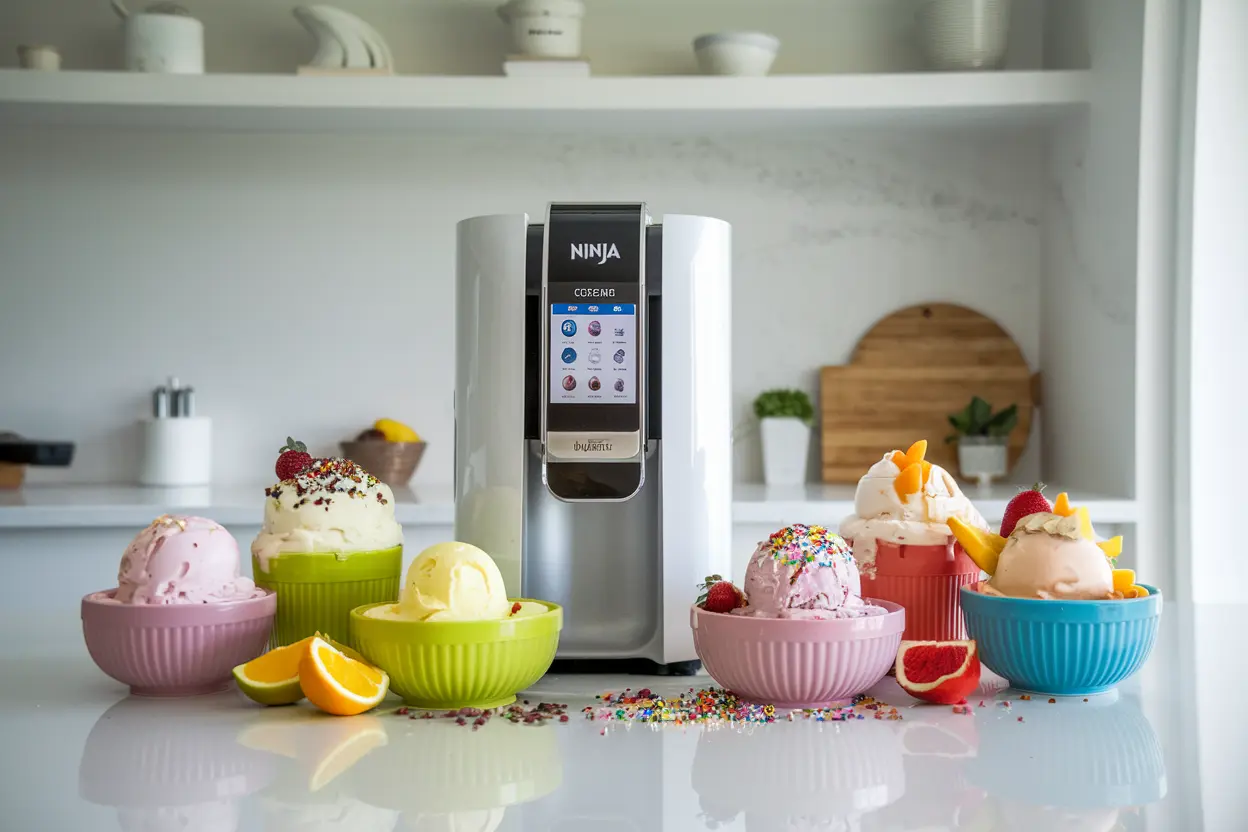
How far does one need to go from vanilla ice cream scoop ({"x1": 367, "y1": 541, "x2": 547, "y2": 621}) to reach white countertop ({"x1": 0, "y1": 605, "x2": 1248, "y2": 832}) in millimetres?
79

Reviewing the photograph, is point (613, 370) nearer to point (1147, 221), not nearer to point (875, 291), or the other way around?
point (1147, 221)

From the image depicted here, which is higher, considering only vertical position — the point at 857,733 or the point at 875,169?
the point at 875,169

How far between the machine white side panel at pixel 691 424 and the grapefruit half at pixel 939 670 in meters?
0.19

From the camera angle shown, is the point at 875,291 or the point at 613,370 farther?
the point at 875,291

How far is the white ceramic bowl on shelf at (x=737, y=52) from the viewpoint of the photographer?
7.41 feet

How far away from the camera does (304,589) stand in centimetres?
97

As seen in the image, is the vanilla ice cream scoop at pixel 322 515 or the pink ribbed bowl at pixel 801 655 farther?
the vanilla ice cream scoop at pixel 322 515

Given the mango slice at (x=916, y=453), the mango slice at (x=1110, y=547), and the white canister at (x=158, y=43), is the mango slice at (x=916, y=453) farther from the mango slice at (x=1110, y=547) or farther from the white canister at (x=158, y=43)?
the white canister at (x=158, y=43)

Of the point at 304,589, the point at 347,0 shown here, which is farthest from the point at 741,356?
the point at 304,589

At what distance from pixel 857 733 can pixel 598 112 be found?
5.44ft

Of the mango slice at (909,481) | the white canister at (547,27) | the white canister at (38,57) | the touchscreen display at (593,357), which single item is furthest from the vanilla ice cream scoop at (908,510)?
the white canister at (38,57)

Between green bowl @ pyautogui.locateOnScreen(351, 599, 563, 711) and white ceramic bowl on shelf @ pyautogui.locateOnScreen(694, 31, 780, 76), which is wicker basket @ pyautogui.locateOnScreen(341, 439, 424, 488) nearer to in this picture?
white ceramic bowl on shelf @ pyautogui.locateOnScreen(694, 31, 780, 76)

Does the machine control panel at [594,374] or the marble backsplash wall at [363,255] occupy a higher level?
the marble backsplash wall at [363,255]

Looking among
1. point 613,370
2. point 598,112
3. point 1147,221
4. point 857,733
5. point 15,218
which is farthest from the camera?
point 15,218
